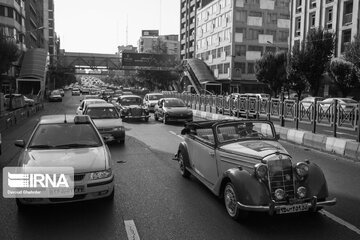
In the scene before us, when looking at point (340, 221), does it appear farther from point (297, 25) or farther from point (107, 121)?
point (297, 25)

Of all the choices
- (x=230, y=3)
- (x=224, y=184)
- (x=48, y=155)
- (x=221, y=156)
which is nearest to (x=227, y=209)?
(x=224, y=184)

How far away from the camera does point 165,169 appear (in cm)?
909

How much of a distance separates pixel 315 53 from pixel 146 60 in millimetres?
36320

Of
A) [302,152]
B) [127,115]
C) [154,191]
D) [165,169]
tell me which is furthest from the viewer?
[127,115]

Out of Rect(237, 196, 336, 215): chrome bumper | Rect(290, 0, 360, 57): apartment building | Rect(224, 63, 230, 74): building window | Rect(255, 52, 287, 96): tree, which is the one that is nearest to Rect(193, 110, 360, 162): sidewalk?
Rect(237, 196, 336, 215): chrome bumper

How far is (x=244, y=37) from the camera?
67.0m

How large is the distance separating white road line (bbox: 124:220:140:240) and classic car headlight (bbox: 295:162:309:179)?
250 cm

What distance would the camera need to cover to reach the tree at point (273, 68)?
151ft

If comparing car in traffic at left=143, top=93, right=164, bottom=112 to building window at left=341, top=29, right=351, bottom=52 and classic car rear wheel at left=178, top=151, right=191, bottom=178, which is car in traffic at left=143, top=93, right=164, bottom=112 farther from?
building window at left=341, top=29, right=351, bottom=52

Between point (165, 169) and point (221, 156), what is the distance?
324 cm

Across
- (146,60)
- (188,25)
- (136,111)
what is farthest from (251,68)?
(136,111)

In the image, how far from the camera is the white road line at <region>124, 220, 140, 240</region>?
16.0ft

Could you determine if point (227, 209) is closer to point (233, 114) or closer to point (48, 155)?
point (48, 155)

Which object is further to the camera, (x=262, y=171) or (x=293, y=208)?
(x=262, y=171)
